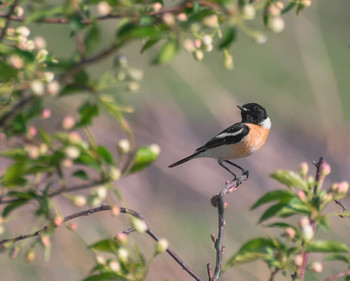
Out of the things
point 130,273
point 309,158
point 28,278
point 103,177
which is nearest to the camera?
point 103,177

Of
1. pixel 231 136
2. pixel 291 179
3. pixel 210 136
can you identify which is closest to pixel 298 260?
pixel 291 179

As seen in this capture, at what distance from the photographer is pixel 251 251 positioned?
1.39m

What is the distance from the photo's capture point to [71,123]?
1.31 meters

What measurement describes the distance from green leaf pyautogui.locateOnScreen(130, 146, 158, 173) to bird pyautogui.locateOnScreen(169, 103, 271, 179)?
3.34 meters

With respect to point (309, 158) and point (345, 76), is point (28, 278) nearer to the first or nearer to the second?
point (309, 158)

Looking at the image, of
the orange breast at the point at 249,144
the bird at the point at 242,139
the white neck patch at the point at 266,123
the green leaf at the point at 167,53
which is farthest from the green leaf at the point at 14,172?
the white neck patch at the point at 266,123

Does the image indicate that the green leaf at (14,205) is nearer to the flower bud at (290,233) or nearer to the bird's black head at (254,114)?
the flower bud at (290,233)

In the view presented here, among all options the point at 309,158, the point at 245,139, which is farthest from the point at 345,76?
the point at 245,139

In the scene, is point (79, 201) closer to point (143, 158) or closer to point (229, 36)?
point (143, 158)

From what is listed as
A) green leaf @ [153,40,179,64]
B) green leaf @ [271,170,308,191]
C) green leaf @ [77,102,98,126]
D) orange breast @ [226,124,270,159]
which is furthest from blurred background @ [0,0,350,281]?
green leaf @ [153,40,179,64]

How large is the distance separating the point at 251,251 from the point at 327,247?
16 cm

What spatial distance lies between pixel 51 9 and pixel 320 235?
28.6 feet

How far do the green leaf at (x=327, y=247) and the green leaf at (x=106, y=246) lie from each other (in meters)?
0.40

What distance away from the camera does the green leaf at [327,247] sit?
1.35 m
